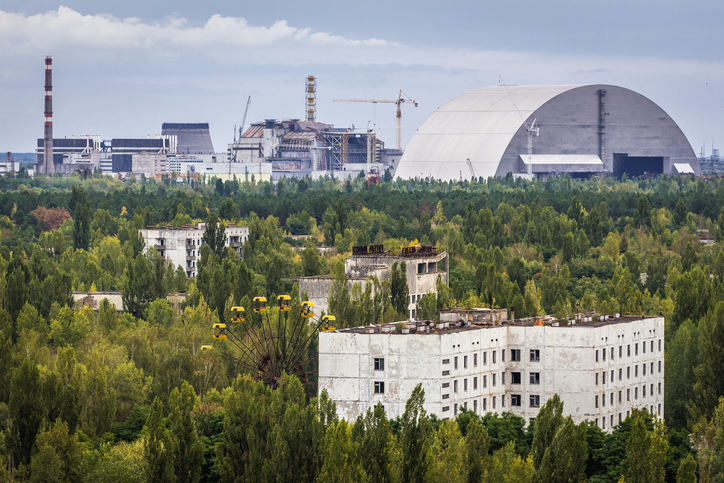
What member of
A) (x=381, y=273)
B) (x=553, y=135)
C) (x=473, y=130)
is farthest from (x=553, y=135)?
(x=381, y=273)

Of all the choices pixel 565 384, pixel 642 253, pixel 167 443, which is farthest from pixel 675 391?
pixel 642 253

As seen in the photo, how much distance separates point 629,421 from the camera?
137 feet

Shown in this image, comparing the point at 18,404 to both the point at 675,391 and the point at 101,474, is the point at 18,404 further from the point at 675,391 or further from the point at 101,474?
the point at 675,391

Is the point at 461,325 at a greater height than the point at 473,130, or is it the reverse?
the point at 473,130

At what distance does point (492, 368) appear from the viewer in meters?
47.8

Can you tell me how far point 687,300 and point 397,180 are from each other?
116360 mm

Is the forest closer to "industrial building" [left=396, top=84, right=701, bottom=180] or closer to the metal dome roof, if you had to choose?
"industrial building" [left=396, top=84, right=701, bottom=180]

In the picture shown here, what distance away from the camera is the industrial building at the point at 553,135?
159000 mm

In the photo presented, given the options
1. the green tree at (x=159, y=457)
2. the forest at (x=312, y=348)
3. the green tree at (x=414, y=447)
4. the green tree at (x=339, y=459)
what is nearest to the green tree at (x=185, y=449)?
the forest at (x=312, y=348)

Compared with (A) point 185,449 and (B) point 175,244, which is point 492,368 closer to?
(A) point 185,449

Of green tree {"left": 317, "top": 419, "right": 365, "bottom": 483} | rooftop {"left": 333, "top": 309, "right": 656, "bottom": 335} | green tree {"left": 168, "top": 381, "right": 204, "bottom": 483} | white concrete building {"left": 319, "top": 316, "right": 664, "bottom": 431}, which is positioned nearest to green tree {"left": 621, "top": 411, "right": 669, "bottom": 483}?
green tree {"left": 317, "top": 419, "right": 365, "bottom": 483}

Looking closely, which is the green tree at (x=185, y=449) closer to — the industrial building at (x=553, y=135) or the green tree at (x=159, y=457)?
the green tree at (x=159, y=457)

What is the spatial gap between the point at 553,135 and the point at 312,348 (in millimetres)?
111937

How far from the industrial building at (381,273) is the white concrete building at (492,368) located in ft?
53.0
